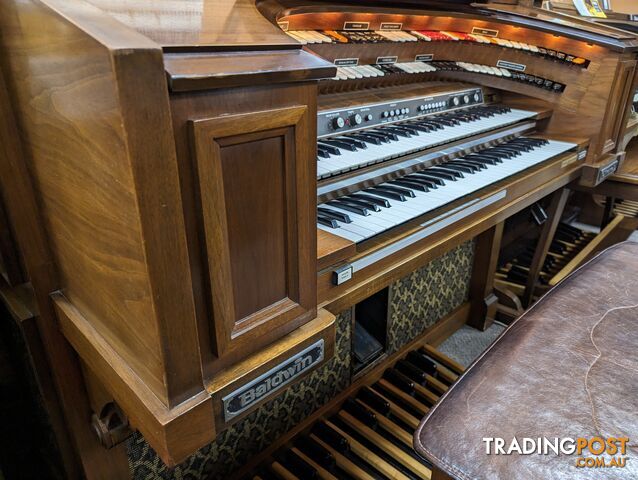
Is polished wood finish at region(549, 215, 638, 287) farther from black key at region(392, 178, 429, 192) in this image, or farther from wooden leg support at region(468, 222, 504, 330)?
black key at region(392, 178, 429, 192)

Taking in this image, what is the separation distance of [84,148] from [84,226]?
15cm

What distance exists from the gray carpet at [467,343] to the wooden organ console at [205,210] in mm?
640

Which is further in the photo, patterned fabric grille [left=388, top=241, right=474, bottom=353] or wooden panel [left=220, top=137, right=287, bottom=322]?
patterned fabric grille [left=388, top=241, right=474, bottom=353]

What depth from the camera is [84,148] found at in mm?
649

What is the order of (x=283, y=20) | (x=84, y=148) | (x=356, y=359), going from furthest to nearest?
1. (x=356, y=359)
2. (x=283, y=20)
3. (x=84, y=148)

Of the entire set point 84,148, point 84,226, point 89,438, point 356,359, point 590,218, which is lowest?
point 590,218

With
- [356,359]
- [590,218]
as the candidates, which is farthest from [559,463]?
[590,218]

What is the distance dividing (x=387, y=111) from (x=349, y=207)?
0.56 metres

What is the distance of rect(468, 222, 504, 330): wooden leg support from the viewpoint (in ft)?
7.40

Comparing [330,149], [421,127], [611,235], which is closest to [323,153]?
[330,149]

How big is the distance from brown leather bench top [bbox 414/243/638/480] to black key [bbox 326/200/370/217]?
0.48 meters

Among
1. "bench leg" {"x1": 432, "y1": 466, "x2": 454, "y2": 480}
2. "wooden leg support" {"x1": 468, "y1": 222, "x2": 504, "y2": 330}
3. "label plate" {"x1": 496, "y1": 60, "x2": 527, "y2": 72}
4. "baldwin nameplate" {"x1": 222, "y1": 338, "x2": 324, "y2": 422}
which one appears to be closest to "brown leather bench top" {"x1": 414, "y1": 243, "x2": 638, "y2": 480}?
"bench leg" {"x1": 432, "y1": 466, "x2": 454, "y2": 480}

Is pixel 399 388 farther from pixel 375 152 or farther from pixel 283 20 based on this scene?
pixel 283 20

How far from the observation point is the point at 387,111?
68.3 inches
